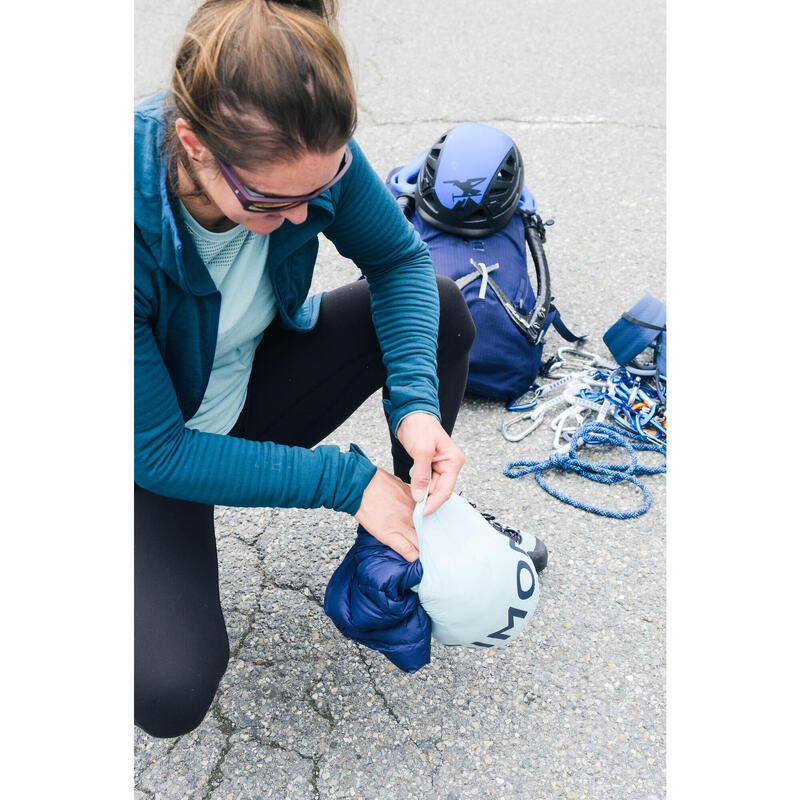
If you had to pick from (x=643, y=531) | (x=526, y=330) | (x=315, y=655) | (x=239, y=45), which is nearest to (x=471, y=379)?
(x=526, y=330)

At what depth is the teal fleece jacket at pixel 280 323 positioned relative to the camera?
1385 mm

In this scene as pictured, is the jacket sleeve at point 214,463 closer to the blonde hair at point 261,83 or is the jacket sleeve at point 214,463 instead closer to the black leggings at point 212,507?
the black leggings at point 212,507

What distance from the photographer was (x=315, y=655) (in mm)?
1944

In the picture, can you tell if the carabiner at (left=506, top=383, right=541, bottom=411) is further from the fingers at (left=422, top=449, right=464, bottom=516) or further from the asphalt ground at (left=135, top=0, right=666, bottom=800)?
the fingers at (left=422, top=449, right=464, bottom=516)

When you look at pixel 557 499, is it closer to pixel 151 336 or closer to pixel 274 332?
pixel 274 332

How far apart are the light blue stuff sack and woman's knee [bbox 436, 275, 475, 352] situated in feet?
1.33

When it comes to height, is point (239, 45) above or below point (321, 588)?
above

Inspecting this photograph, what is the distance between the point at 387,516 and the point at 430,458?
0.14m

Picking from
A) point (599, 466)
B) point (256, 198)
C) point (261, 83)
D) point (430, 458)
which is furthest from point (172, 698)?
point (599, 466)

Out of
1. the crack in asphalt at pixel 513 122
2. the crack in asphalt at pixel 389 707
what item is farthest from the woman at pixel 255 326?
the crack in asphalt at pixel 513 122

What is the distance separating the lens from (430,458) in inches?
65.1

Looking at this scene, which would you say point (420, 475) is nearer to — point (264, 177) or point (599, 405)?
point (264, 177)

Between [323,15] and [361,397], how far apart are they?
904 mm
